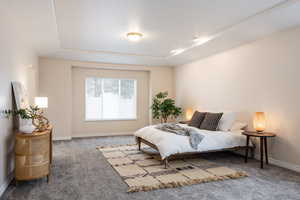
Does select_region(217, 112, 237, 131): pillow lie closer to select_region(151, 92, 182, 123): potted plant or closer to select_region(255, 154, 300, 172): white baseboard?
select_region(255, 154, 300, 172): white baseboard

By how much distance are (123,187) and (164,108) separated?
4.14 m

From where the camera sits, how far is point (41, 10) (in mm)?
2977

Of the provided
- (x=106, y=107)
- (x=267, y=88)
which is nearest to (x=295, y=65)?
(x=267, y=88)

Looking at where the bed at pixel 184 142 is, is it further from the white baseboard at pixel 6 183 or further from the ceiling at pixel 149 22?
the white baseboard at pixel 6 183

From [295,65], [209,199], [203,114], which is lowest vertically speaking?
[209,199]

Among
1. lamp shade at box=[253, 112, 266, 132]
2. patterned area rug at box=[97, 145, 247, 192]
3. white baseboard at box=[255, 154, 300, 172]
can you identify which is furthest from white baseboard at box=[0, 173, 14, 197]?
white baseboard at box=[255, 154, 300, 172]

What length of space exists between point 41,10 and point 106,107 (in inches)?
179

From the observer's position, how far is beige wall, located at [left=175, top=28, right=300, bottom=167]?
3629 mm

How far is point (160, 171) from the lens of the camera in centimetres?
350

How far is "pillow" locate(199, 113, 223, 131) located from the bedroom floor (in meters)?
0.94

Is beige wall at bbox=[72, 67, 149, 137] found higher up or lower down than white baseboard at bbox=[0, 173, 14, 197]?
higher up

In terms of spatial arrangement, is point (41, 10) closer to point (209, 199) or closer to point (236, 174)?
point (209, 199)

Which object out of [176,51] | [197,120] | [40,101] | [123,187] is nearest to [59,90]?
[40,101]

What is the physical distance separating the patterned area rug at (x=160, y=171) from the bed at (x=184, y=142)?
24cm
